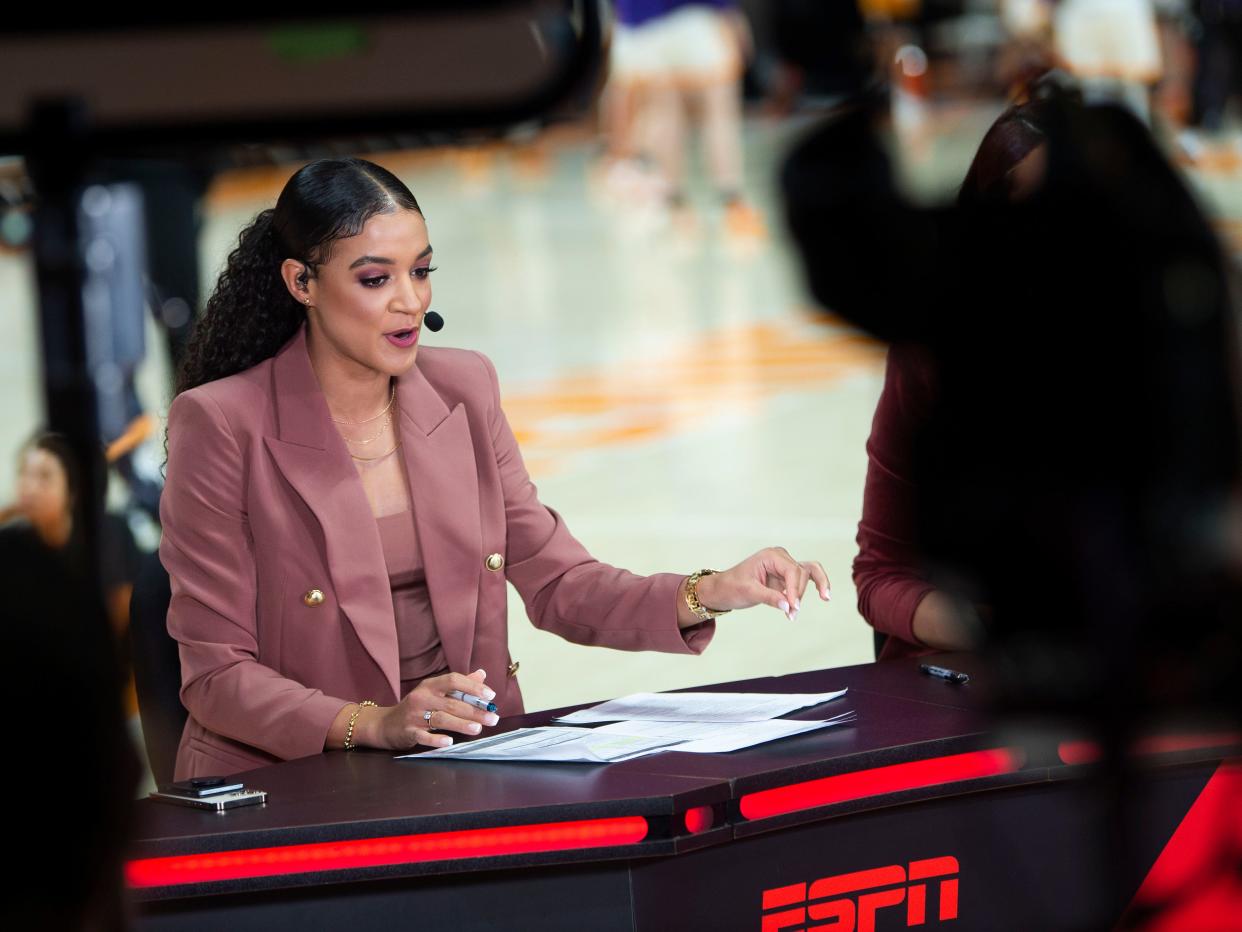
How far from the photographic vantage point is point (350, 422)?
271cm

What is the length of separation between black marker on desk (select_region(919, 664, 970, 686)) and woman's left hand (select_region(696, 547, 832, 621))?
200 millimetres

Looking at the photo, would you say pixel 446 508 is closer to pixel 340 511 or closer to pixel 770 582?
pixel 340 511

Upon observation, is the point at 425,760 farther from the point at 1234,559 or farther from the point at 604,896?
the point at 1234,559

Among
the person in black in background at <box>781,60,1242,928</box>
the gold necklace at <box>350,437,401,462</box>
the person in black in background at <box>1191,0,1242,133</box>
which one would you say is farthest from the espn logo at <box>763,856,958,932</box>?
the person in black in background at <box>1191,0,1242,133</box>

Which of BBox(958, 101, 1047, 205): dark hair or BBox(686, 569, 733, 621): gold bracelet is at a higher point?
BBox(958, 101, 1047, 205): dark hair

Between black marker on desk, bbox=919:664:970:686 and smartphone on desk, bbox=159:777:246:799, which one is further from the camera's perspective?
black marker on desk, bbox=919:664:970:686

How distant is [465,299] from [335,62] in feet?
32.0

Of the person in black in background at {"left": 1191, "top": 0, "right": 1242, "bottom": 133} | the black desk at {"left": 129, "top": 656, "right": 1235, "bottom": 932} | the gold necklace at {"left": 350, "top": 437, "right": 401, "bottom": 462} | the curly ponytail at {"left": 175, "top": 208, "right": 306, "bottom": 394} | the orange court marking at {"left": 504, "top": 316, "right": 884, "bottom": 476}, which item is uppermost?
the person in black in background at {"left": 1191, "top": 0, "right": 1242, "bottom": 133}

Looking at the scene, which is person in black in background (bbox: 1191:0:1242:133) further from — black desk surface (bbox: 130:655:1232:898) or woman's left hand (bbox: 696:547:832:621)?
black desk surface (bbox: 130:655:1232:898)

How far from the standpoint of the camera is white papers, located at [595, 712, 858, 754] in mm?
2201

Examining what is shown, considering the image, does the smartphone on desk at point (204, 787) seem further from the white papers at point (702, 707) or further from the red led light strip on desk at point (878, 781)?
the red led light strip on desk at point (878, 781)

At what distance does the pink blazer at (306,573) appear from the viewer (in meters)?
2.49

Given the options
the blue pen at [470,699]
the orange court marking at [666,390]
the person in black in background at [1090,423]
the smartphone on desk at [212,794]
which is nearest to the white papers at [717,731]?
the blue pen at [470,699]

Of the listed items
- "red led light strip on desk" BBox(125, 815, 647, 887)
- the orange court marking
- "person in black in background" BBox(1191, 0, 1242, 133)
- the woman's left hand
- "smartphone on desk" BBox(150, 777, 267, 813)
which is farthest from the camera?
"person in black in background" BBox(1191, 0, 1242, 133)
